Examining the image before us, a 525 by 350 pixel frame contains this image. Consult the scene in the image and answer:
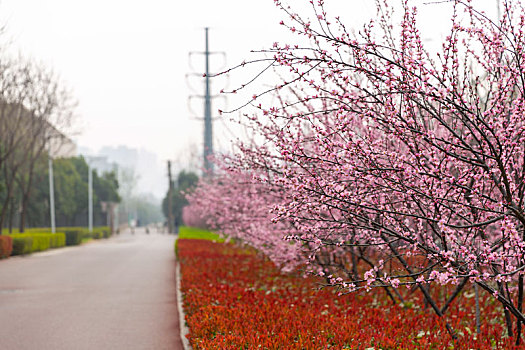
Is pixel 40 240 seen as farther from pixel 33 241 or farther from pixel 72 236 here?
pixel 72 236

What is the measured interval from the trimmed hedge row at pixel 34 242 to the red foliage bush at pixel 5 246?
147 centimetres

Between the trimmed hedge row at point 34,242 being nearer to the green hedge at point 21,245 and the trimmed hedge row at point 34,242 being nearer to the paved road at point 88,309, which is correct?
the green hedge at point 21,245

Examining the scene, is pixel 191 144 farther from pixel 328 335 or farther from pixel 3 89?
pixel 328 335

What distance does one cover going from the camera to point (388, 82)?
13.3 ft

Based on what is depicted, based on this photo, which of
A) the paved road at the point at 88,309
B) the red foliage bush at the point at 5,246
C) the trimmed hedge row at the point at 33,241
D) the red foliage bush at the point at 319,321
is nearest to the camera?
the red foliage bush at the point at 319,321

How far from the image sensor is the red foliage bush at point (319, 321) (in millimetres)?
5660

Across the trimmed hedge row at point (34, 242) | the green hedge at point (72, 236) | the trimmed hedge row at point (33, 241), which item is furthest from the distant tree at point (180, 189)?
the trimmed hedge row at point (34, 242)

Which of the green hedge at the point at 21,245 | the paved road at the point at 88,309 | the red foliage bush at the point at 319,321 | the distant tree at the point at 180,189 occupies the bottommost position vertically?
the paved road at the point at 88,309

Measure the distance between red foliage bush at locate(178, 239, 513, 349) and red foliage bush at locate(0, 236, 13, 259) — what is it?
14.9 metres

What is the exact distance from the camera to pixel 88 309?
34.4 feet

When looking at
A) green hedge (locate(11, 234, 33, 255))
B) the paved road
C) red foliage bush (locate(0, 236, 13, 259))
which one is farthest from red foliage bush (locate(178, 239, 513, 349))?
green hedge (locate(11, 234, 33, 255))

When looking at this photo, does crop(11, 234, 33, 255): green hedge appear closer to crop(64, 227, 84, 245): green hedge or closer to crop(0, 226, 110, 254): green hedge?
crop(0, 226, 110, 254): green hedge

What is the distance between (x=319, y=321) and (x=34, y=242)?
24.6m

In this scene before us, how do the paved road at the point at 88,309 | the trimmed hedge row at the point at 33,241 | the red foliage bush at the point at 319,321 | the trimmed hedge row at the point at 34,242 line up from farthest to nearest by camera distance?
the trimmed hedge row at the point at 34,242
the trimmed hedge row at the point at 33,241
the paved road at the point at 88,309
the red foliage bush at the point at 319,321
